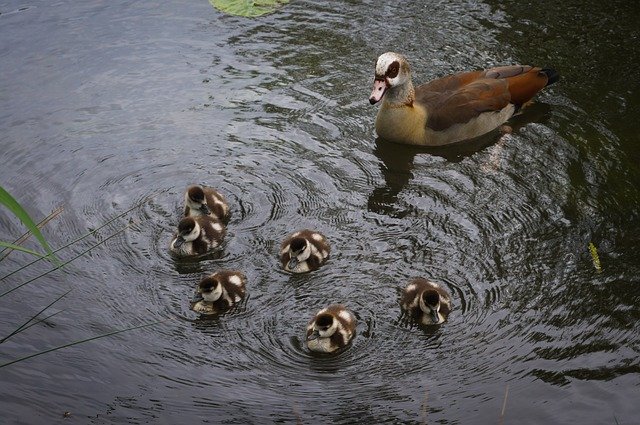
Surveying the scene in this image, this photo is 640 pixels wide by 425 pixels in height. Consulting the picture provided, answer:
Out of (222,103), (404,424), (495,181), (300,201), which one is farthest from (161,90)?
(404,424)

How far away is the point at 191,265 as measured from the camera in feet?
21.0

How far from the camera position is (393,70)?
803 centimetres

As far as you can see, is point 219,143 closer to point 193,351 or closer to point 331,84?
point 331,84

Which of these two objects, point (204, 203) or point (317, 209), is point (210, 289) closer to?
point (204, 203)

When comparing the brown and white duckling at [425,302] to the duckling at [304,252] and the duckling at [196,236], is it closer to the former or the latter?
the duckling at [304,252]

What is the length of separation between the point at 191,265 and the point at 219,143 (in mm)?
1699

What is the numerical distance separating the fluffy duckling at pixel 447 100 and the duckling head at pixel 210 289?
Result: 295 cm

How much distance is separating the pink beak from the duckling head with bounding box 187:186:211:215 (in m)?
2.12

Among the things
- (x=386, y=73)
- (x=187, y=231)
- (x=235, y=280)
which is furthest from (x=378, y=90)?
(x=235, y=280)

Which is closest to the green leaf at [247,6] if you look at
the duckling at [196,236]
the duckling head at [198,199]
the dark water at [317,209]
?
the dark water at [317,209]

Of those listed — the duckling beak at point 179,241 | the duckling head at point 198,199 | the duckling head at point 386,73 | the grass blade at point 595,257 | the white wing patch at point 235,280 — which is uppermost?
the duckling head at point 386,73

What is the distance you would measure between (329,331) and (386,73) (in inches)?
135

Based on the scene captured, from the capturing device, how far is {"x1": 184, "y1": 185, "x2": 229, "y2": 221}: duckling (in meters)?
6.61

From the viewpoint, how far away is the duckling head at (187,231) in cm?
624
